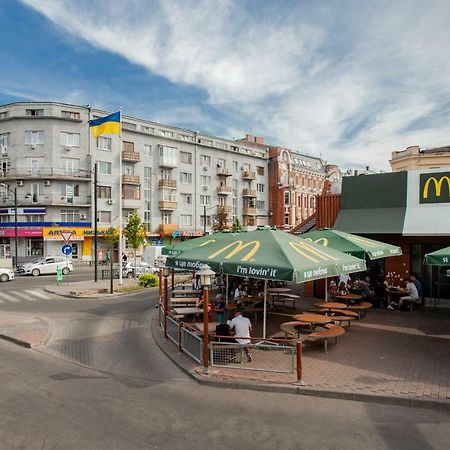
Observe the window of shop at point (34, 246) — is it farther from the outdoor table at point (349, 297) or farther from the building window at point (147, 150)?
the outdoor table at point (349, 297)

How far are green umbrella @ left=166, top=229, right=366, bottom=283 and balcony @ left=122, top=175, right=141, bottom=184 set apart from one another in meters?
41.0

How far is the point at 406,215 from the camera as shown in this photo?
17391 millimetres

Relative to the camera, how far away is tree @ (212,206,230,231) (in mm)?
56219

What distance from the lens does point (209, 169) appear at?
62.7m

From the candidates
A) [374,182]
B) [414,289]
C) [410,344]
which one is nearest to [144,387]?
[410,344]

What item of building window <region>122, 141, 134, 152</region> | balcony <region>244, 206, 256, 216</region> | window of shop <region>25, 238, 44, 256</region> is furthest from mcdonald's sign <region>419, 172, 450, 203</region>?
balcony <region>244, 206, 256, 216</region>

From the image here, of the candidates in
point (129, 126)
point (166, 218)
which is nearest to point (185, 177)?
point (166, 218)

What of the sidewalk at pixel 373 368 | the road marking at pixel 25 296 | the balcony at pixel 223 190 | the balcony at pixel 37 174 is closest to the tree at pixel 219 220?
the balcony at pixel 223 190

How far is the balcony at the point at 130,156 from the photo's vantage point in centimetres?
5228

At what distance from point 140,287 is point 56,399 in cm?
1732

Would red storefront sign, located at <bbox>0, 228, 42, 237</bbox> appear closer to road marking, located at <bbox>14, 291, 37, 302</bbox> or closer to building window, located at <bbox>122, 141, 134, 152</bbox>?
building window, located at <bbox>122, 141, 134, 152</bbox>

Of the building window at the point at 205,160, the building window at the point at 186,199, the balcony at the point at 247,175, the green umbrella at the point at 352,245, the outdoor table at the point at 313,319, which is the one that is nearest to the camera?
the outdoor table at the point at 313,319

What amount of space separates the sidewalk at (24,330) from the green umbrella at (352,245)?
981 centimetres

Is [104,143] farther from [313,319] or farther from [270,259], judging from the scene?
[270,259]
